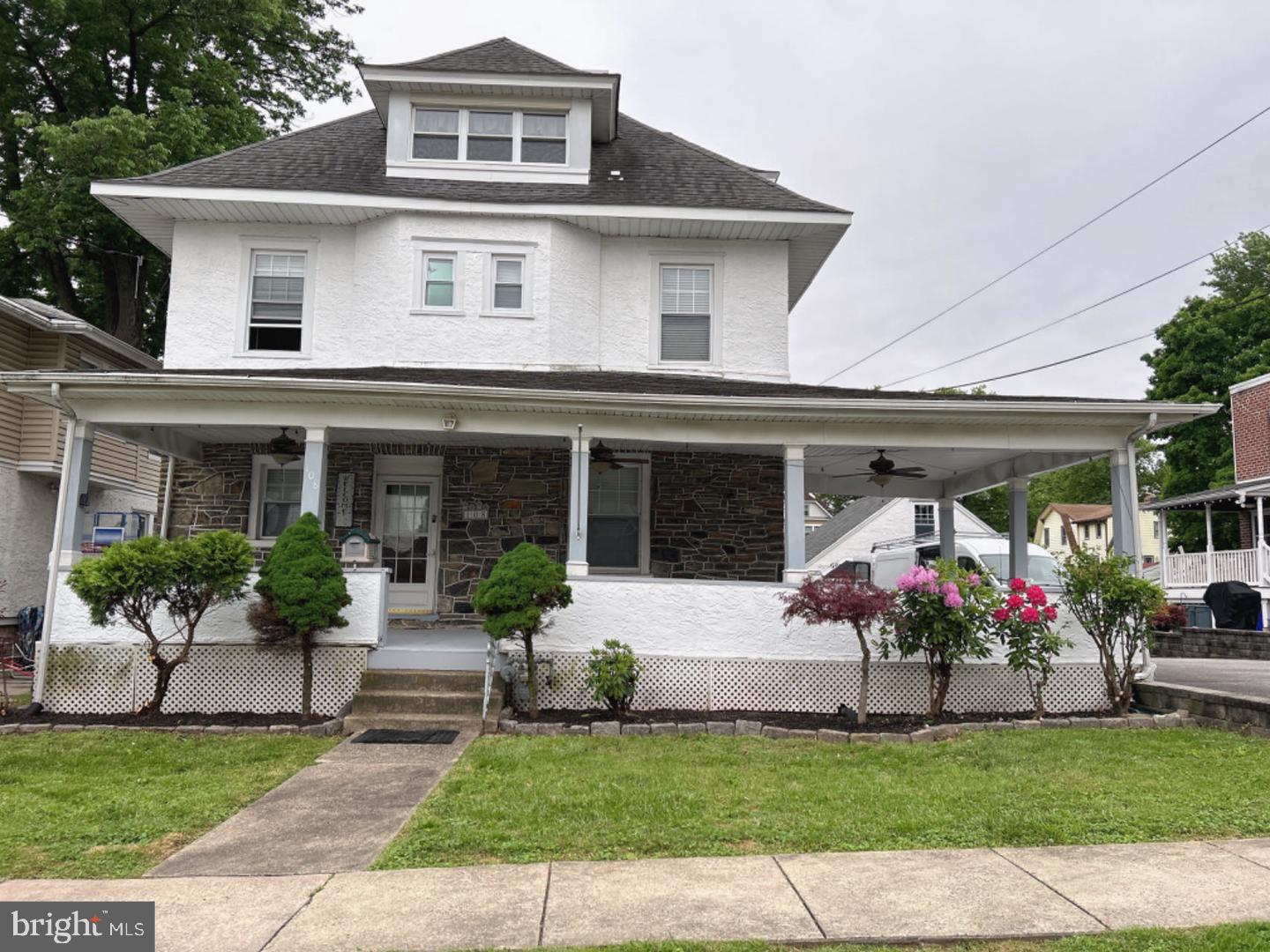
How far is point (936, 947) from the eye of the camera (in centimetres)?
346

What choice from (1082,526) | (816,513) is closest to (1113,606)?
(816,513)

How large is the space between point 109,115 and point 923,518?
28299mm

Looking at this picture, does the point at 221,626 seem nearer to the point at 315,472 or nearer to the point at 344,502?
the point at 315,472

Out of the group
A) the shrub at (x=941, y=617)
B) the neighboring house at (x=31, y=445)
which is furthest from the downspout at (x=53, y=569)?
the shrub at (x=941, y=617)

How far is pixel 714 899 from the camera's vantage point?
3.94 m

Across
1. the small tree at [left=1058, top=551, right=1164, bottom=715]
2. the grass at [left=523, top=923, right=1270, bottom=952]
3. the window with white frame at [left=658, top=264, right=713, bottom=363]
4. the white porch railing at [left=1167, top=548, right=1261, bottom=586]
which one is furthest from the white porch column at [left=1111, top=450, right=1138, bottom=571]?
the white porch railing at [left=1167, top=548, right=1261, bottom=586]

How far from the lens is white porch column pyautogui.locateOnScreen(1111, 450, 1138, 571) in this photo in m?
9.44

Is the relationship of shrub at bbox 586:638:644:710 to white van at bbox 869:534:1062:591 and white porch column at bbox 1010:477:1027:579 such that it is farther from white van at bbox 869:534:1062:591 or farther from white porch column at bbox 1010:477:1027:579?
white van at bbox 869:534:1062:591

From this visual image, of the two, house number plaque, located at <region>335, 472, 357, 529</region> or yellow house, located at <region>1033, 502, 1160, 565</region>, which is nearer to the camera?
house number plaque, located at <region>335, 472, 357, 529</region>

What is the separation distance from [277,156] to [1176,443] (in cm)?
3502

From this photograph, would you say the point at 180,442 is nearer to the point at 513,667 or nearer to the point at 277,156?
the point at 277,156

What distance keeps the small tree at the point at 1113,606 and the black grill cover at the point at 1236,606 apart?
1301 centimetres

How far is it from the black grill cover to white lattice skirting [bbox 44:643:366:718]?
19337 millimetres

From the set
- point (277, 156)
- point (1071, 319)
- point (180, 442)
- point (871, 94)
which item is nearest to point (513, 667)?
point (180, 442)
